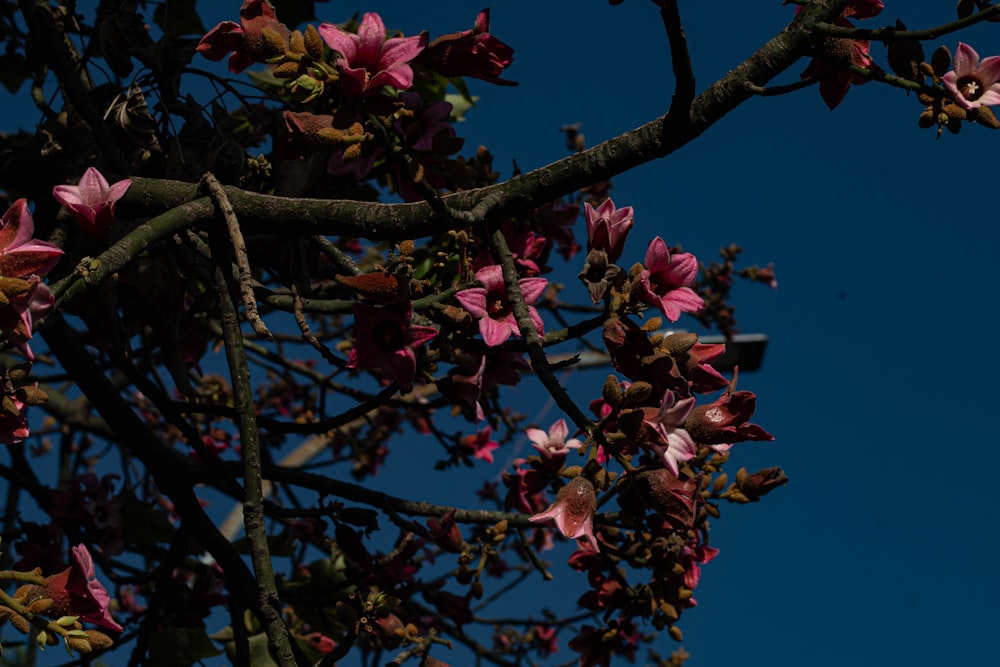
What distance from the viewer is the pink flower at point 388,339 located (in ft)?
5.54

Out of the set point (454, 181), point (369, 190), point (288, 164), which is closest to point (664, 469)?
point (454, 181)

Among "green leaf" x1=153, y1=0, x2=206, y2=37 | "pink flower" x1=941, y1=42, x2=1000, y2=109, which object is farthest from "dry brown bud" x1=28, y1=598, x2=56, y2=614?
"green leaf" x1=153, y1=0, x2=206, y2=37

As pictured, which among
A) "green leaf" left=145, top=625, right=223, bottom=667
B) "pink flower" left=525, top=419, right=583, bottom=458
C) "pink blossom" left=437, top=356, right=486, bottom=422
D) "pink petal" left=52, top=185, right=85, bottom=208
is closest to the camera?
"pink petal" left=52, top=185, right=85, bottom=208

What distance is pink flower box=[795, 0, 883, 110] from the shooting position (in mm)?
1621

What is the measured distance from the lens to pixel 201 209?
1.62 metres

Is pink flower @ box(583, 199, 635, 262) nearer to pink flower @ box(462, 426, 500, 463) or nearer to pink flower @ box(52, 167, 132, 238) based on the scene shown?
pink flower @ box(52, 167, 132, 238)

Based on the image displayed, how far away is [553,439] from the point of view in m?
2.27

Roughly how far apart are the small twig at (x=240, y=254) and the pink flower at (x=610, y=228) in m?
0.56

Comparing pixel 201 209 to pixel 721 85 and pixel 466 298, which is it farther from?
pixel 721 85

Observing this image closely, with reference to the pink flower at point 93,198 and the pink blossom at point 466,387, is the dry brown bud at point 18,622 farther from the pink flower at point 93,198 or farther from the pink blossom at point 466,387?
the pink blossom at point 466,387

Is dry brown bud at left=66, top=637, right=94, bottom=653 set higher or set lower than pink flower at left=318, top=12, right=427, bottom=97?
lower

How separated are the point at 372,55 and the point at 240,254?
0.37m

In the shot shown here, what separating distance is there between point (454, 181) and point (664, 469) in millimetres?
725

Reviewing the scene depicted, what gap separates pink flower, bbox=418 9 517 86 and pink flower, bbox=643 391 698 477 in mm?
728
